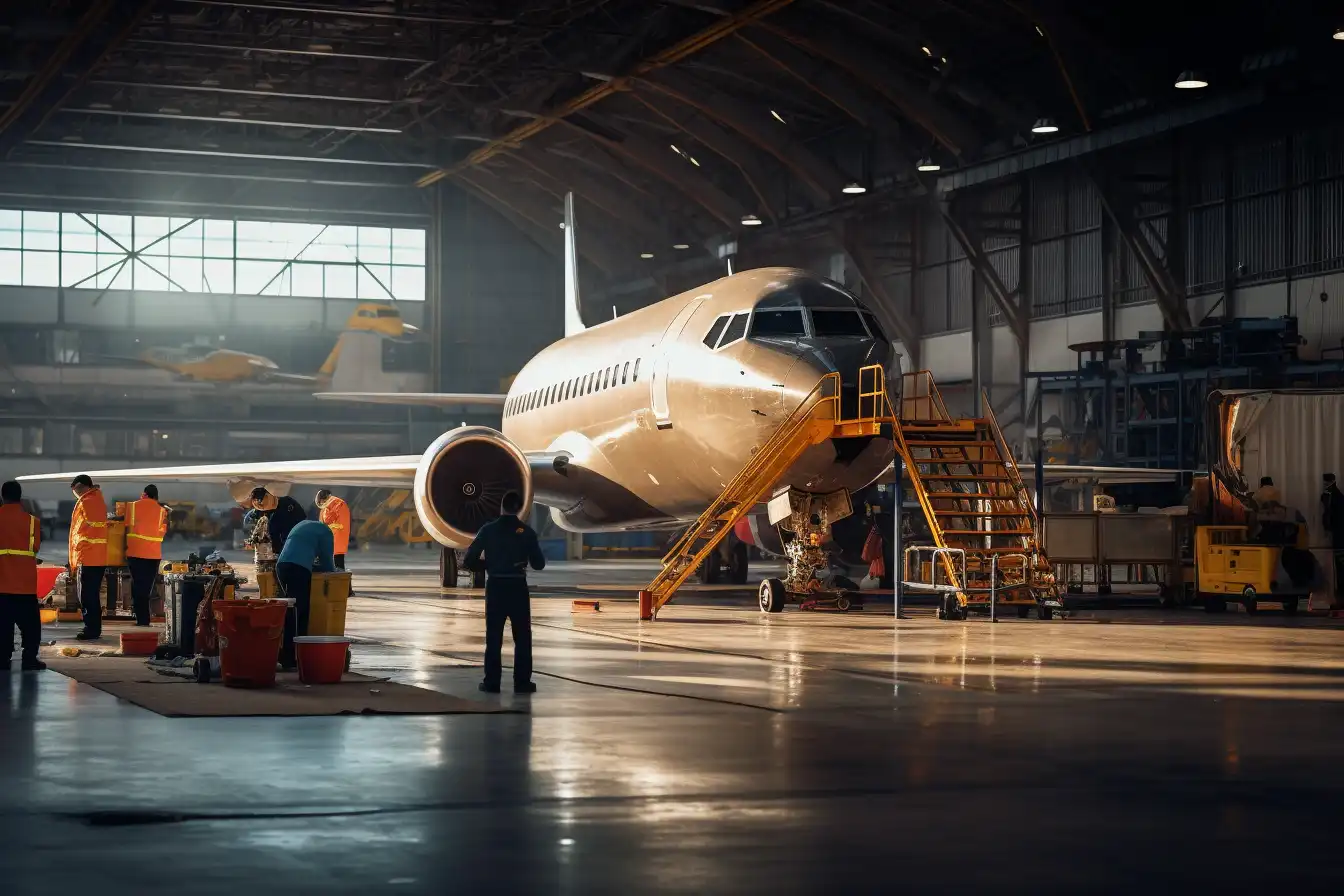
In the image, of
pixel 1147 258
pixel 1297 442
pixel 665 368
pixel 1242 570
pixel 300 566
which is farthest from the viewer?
pixel 1147 258

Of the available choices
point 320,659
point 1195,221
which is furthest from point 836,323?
point 1195,221

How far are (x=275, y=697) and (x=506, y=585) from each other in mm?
2053

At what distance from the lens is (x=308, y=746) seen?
1024 centimetres

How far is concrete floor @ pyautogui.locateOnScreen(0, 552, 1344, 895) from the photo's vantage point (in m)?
6.80

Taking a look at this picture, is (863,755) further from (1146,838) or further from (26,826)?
(26,826)

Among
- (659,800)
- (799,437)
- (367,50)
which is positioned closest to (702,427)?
(799,437)

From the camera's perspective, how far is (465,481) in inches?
1056

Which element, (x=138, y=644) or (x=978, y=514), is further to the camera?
(x=978, y=514)

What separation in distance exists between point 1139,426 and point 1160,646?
20.8 m

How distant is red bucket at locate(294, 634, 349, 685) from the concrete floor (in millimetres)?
905

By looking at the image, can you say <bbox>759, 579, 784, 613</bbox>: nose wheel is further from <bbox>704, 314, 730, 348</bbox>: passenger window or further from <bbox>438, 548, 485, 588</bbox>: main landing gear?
<bbox>438, 548, 485, 588</bbox>: main landing gear

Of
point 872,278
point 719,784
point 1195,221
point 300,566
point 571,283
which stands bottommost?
point 719,784

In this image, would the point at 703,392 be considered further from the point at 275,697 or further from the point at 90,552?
the point at 275,697

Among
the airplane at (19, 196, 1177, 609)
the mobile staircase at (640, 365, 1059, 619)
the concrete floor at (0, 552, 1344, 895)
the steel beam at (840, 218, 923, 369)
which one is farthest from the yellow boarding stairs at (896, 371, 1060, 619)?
the steel beam at (840, 218, 923, 369)
